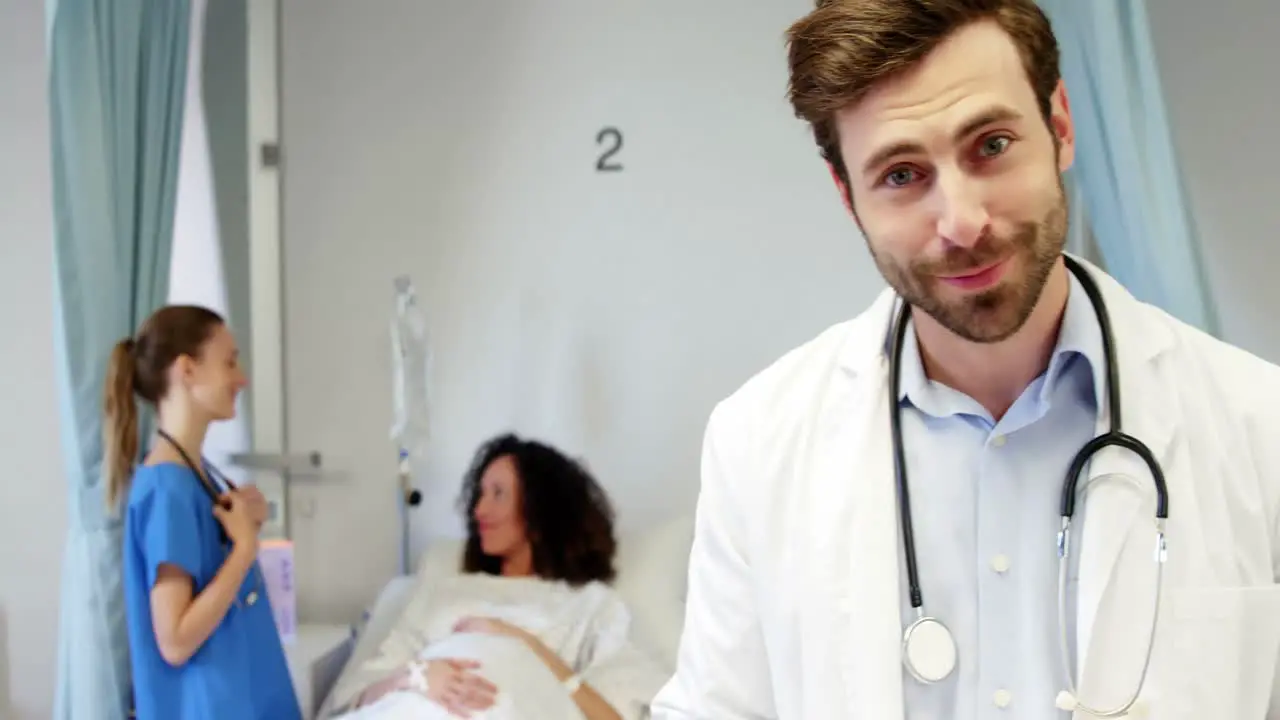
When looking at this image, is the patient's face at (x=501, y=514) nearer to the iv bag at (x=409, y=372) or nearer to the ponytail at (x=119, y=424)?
the iv bag at (x=409, y=372)

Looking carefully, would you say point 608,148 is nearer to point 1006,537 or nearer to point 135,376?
point 135,376

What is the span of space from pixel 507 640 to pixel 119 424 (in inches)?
35.4

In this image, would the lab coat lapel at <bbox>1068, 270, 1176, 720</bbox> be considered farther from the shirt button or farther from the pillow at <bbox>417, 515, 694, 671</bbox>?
A: the pillow at <bbox>417, 515, 694, 671</bbox>

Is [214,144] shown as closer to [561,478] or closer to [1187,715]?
[561,478]

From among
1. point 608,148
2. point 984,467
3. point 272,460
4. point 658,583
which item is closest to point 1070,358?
point 984,467

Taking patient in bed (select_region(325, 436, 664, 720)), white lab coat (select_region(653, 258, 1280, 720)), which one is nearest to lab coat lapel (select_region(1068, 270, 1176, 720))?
white lab coat (select_region(653, 258, 1280, 720))

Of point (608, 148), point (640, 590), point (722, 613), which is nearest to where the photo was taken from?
point (722, 613)

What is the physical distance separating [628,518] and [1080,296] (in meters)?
1.92

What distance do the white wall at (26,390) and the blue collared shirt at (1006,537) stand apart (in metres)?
2.50

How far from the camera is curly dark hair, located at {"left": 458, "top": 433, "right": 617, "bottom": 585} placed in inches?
98.6

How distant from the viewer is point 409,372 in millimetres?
2650

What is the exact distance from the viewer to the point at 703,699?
43.7 inches

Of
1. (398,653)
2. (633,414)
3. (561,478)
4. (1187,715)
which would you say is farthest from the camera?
(633,414)

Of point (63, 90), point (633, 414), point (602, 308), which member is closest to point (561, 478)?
point (633, 414)
